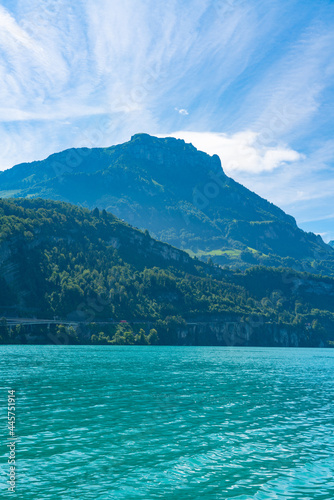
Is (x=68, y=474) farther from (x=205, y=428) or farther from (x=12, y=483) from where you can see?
(x=205, y=428)

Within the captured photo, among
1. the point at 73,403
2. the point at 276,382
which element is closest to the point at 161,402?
the point at 73,403

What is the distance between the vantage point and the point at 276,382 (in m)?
76.6

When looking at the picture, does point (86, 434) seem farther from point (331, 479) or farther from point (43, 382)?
point (43, 382)

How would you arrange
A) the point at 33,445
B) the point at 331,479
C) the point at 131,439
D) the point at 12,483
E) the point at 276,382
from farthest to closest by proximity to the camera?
the point at 276,382 < the point at 131,439 < the point at 33,445 < the point at 331,479 < the point at 12,483

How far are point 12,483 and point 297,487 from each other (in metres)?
16.0

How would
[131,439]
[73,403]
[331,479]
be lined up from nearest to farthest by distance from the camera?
1. [331,479]
2. [131,439]
3. [73,403]

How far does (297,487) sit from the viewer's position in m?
24.6

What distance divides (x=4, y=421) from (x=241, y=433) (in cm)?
2058

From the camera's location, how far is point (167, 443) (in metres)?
32.4

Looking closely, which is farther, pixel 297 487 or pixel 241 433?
pixel 241 433

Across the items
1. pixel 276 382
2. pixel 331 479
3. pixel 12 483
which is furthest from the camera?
pixel 276 382

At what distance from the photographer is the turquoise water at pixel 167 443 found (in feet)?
78.3

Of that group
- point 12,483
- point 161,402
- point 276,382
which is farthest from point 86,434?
point 276,382

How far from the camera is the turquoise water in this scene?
2386 centimetres
